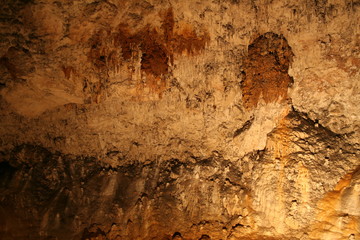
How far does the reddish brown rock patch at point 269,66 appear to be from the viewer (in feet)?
16.9

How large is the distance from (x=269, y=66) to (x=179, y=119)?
2248 mm

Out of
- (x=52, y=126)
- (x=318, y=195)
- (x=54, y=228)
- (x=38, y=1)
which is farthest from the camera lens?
(x=52, y=126)

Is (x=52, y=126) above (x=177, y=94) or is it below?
below

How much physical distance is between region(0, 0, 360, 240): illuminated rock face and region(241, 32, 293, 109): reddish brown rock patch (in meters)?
0.02

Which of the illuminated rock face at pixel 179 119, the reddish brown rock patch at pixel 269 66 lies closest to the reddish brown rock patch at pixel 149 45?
the illuminated rock face at pixel 179 119

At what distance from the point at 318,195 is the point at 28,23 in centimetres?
636

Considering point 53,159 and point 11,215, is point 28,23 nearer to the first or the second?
point 53,159

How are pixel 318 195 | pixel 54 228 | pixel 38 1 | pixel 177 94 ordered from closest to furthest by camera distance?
pixel 38 1 < pixel 318 195 < pixel 54 228 < pixel 177 94

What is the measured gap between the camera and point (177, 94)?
5652mm

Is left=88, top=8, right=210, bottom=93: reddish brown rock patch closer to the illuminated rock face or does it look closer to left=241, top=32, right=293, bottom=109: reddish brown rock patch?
the illuminated rock face

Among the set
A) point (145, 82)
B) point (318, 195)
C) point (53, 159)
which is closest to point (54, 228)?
point (53, 159)

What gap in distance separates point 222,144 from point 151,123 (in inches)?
67.5

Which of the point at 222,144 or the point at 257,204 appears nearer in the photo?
the point at 257,204

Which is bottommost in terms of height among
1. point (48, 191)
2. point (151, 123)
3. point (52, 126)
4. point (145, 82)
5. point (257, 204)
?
point (48, 191)
